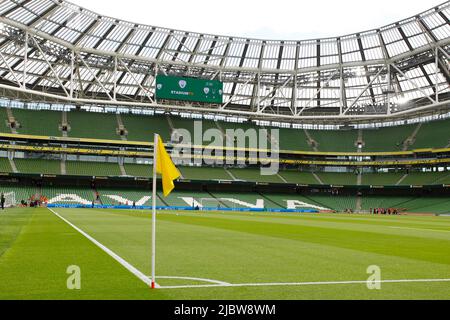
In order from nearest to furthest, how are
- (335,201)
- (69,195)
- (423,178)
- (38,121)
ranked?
1. (69,195)
2. (38,121)
3. (423,178)
4. (335,201)

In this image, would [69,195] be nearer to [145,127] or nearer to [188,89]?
[145,127]

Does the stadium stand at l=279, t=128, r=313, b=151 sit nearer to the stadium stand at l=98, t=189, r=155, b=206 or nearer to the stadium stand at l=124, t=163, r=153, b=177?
the stadium stand at l=124, t=163, r=153, b=177

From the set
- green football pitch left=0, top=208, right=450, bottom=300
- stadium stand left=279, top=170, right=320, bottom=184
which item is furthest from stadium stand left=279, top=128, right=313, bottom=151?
green football pitch left=0, top=208, right=450, bottom=300

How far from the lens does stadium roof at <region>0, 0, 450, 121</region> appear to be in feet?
186

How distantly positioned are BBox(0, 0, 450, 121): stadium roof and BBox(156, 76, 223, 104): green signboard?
12.8 ft

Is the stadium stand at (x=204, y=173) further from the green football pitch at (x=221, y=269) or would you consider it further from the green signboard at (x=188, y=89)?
the green football pitch at (x=221, y=269)

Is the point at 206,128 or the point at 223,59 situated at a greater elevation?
the point at 223,59

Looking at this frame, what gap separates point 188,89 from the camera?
201ft

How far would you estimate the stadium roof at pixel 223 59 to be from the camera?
56750 mm

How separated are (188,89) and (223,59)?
11.1m

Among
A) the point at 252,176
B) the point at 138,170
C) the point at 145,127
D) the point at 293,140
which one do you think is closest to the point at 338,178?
the point at 293,140

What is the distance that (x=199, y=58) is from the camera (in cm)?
6950
